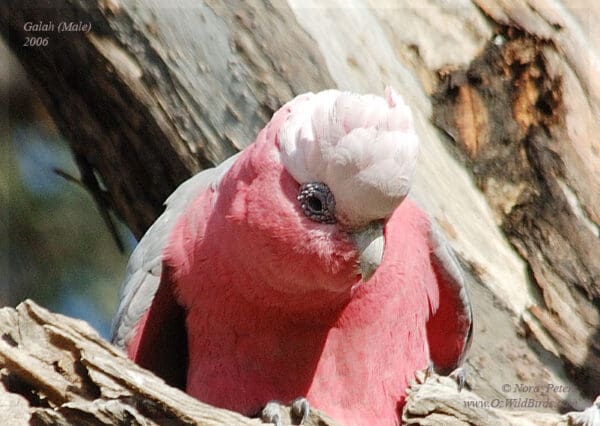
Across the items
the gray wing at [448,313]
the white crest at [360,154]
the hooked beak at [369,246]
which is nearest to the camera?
the white crest at [360,154]

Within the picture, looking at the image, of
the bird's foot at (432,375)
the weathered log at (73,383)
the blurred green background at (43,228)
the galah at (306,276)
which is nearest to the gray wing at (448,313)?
the galah at (306,276)

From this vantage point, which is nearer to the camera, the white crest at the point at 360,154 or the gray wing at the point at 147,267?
the white crest at the point at 360,154

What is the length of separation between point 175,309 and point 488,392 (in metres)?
1.30

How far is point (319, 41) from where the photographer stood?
4.67 meters

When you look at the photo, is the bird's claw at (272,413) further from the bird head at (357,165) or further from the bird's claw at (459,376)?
the bird's claw at (459,376)

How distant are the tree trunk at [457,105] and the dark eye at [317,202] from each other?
0.84 metres

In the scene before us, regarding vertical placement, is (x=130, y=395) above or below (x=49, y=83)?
below

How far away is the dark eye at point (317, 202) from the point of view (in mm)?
3836

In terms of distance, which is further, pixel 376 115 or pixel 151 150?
pixel 151 150

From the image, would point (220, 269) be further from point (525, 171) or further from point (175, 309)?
point (525, 171)

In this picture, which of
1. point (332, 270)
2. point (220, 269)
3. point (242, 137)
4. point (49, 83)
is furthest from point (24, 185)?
point (332, 270)

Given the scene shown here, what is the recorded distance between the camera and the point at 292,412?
3.98 m

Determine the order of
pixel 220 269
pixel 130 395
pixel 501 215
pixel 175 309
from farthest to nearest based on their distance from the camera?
pixel 501 215, pixel 175 309, pixel 220 269, pixel 130 395

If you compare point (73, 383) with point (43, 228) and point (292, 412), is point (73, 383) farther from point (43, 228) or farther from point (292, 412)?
point (43, 228)
